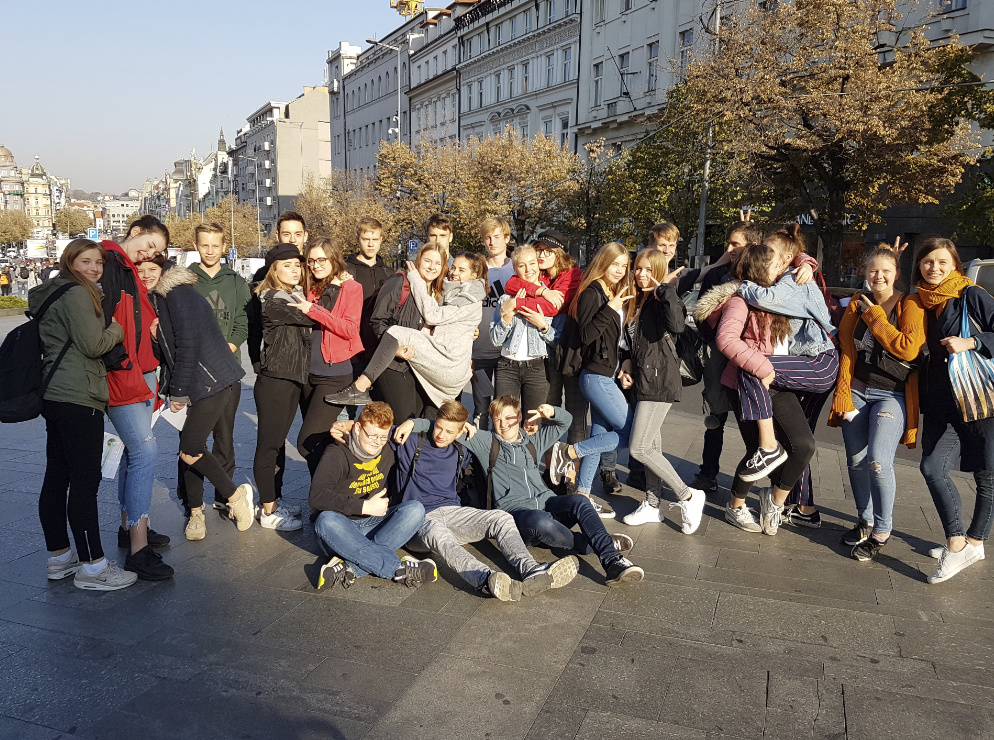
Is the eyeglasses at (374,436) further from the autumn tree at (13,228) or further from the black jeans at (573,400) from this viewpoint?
the autumn tree at (13,228)

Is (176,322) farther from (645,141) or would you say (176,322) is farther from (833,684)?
(645,141)

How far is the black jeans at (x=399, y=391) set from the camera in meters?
5.50

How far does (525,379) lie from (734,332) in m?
1.56

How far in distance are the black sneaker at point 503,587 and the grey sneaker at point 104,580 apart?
2007 mm

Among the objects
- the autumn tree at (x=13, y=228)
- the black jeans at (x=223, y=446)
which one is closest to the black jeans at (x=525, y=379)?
the black jeans at (x=223, y=446)

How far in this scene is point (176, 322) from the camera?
483 centimetres

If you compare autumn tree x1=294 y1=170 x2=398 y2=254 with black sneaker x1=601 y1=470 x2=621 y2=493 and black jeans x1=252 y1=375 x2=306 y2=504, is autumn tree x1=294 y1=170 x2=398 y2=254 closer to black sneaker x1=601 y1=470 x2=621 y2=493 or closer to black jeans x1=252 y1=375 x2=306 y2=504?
black sneaker x1=601 y1=470 x2=621 y2=493

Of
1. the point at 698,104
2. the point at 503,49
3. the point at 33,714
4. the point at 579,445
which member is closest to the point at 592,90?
the point at 503,49

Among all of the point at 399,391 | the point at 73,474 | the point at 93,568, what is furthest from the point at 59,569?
the point at 399,391

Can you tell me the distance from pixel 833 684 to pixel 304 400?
362 centimetres

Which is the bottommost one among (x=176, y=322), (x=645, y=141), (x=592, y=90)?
(x=176, y=322)

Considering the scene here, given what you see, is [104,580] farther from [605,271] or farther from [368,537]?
[605,271]

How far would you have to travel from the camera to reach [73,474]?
4.29 meters

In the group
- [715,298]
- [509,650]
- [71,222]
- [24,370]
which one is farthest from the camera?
[71,222]
